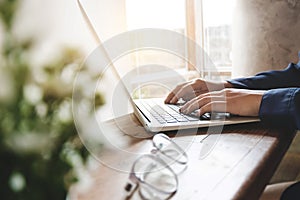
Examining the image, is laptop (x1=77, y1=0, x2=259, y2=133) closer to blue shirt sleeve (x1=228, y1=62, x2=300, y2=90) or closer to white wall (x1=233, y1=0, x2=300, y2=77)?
blue shirt sleeve (x1=228, y1=62, x2=300, y2=90)

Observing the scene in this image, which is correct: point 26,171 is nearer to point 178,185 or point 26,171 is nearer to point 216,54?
point 178,185

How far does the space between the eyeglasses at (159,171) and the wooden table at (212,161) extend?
0.01 m

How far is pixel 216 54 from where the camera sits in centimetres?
253

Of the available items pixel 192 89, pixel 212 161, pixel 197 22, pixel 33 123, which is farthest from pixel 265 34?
pixel 33 123

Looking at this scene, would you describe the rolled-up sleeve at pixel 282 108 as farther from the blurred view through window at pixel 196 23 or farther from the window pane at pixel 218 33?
the window pane at pixel 218 33

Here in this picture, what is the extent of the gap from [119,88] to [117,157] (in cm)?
22

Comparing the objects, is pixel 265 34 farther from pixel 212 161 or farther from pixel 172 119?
pixel 212 161

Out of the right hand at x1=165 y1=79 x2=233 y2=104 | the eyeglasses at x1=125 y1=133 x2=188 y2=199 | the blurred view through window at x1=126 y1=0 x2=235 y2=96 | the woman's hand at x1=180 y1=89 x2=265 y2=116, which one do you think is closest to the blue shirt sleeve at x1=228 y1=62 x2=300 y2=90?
the right hand at x1=165 y1=79 x2=233 y2=104

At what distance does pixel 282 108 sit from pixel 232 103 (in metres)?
0.11

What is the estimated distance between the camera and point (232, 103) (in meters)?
0.77

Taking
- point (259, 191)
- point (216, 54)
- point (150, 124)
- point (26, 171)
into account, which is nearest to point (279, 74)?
point (150, 124)

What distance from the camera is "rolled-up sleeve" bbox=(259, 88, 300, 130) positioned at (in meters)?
0.69

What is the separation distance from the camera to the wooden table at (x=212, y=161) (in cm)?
43

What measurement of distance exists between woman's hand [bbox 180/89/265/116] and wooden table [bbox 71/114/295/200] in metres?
0.04
